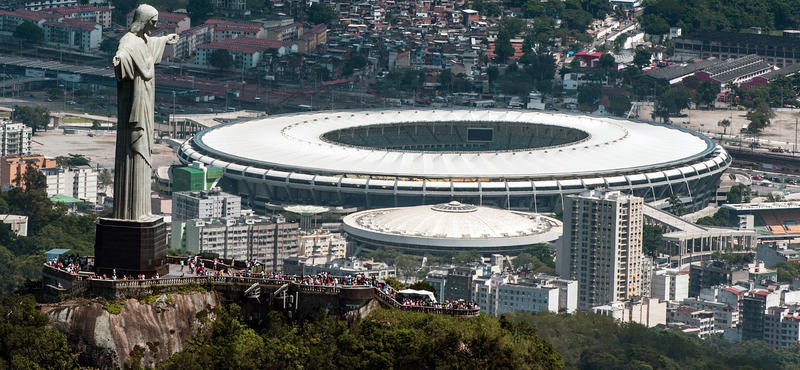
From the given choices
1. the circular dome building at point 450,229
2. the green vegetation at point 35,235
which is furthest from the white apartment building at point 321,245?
the green vegetation at point 35,235

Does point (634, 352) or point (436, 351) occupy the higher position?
point (436, 351)

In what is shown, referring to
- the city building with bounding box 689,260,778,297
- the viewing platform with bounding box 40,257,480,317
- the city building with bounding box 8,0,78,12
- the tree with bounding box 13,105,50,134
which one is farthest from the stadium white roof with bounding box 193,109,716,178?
the viewing platform with bounding box 40,257,480,317

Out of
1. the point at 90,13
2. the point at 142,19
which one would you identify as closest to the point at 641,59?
the point at 90,13

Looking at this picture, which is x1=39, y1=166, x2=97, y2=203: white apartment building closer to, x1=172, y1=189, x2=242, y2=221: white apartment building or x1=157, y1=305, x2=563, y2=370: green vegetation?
x1=172, y1=189, x2=242, y2=221: white apartment building

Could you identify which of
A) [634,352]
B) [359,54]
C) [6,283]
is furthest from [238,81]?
[634,352]

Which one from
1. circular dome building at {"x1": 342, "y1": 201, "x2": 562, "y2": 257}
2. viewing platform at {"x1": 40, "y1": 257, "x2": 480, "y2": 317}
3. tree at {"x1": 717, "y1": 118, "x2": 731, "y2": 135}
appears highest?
viewing platform at {"x1": 40, "y1": 257, "x2": 480, "y2": 317}

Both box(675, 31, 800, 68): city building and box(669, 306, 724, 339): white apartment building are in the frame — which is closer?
box(669, 306, 724, 339): white apartment building

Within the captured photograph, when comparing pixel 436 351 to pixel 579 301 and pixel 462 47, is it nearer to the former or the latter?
pixel 579 301

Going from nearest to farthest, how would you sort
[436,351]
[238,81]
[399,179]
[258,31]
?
[436,351] < [399,179] < [238,81] < [258,31]
